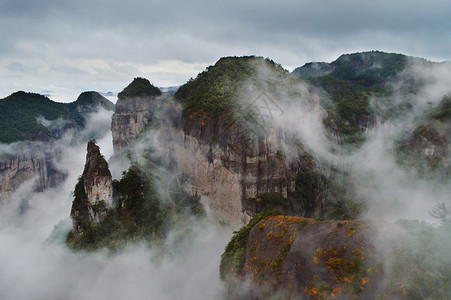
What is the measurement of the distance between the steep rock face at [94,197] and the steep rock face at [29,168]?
67836 millimetres

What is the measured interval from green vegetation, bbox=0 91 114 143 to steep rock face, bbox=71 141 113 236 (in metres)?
75.2

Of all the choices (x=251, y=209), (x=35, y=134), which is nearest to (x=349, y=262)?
(x=251, y=209)

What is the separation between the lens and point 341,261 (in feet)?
60.3

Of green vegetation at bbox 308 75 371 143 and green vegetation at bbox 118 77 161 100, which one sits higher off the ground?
green vegetation at bbox 118 77 161 100

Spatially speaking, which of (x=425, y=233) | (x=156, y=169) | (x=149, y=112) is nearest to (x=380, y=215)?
(x=425, y=233)

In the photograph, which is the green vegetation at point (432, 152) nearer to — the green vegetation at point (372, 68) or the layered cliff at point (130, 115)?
the green vegetation at point (372, 68)

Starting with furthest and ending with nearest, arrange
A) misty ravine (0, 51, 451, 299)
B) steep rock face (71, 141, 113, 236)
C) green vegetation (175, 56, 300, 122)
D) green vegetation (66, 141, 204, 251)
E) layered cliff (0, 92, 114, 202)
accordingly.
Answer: layered cliff (0, 92, 114, 202) → green vegetation (175, 56, 300, 122) → green vegetation (66, 141, 204, 251) → steep rock face (71, 141, 113, 236) → misty ravine (0, 51, 451, 299)

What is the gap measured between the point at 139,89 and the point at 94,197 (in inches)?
2337

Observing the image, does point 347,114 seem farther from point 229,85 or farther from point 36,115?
point 36,115

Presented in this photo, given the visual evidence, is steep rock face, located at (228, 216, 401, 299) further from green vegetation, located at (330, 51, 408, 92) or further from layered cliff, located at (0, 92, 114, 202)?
green vegetation, located at (330, 51, 408, 92)

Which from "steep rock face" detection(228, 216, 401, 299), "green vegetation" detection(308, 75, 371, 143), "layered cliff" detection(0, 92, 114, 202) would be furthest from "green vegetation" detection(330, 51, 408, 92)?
"layered cliff" detection(0, 92, 114, 202)

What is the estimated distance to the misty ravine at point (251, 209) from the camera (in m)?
18.3

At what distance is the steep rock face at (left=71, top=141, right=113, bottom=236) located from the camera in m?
49.4

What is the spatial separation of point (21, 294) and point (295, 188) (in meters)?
53.5
